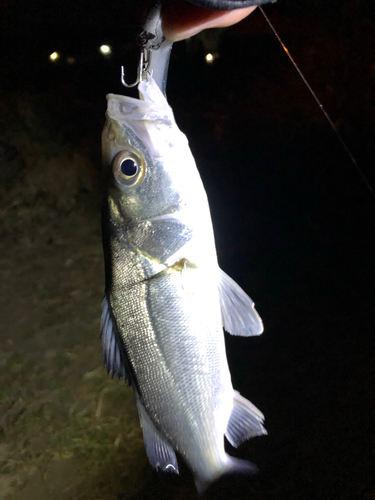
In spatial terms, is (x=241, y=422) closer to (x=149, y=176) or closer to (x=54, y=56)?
(x=149, y=176)

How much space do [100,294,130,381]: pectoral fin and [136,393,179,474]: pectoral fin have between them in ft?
0.36

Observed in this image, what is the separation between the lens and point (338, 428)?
166 cm

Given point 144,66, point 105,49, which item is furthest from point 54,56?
point 144,66

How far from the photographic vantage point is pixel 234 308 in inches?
28.7

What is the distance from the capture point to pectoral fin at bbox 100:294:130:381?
2.47ft

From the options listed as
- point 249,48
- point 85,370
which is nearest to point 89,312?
point 85,370

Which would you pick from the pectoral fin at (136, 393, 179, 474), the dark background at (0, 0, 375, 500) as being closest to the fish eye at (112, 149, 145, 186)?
the pectoral fin at (136, 393, 179, 474)

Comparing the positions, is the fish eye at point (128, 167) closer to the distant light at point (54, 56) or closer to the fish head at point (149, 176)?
the fish head at point (149, 176)

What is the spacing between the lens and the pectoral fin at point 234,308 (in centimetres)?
72

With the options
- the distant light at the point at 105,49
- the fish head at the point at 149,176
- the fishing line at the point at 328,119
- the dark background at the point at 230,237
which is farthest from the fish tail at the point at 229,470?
the distant light at the point at 105,49

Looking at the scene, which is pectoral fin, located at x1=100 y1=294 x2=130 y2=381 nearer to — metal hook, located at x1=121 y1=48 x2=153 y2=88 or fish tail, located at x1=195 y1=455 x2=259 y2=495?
fish tail, located at x1=195 y1=455 x2=259 y2=495

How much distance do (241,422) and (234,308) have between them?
0.35 m

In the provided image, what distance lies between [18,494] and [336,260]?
2.46 metres

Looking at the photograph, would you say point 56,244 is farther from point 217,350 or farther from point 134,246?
point 217,350
